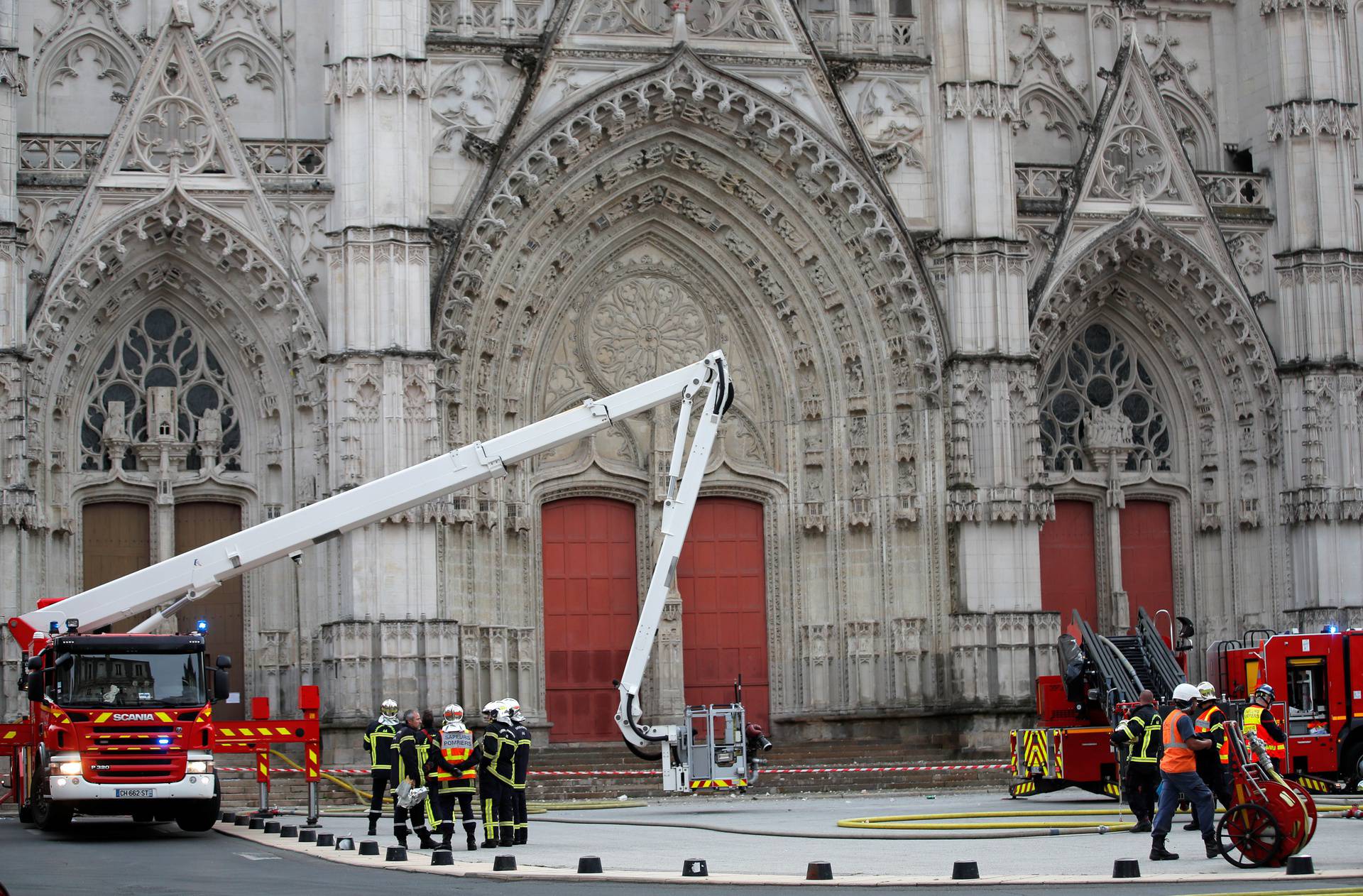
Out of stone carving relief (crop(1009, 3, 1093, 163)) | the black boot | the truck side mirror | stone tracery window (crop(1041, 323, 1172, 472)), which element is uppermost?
stone carving relief (crop(1009, 3, 1093, 163))

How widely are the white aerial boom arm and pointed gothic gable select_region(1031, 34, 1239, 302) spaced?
34.7 ft

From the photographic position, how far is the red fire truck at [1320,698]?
25.1m

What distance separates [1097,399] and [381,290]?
11.8 metres

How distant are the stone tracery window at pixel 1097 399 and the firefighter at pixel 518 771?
54.5 ft

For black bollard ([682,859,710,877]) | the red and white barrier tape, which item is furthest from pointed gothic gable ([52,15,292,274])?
black bollard ([682,859,710,877])

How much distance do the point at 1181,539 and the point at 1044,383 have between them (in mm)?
3378

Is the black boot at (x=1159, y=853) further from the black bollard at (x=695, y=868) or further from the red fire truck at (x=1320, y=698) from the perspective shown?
the red fire truck at (x=1320, y=698)

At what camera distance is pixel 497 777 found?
60.8 feet

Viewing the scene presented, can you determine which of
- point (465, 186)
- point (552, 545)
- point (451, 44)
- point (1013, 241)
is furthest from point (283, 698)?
point (1013, 241)

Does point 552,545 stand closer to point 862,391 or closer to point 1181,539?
point 862,391

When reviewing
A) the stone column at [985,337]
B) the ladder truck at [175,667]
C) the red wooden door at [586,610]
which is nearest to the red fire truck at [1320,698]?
the stone column at [985,337]

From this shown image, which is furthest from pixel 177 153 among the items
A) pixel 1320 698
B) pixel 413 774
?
pixel 1320 698

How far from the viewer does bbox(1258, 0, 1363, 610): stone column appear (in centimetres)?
3262

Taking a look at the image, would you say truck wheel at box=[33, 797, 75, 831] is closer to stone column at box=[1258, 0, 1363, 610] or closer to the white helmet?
the white helmet
